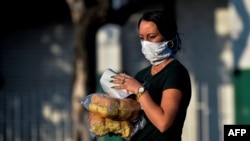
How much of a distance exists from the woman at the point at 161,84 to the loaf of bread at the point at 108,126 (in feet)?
0.23

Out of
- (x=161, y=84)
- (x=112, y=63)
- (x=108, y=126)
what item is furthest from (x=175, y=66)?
(x=112, y=63)

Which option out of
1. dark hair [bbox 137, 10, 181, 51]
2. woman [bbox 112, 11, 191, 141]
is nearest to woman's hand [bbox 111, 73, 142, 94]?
woman [bbox 112, 11, 191, 141]

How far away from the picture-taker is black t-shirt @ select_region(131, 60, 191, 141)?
3953mm

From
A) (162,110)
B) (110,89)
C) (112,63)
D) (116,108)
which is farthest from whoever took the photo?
(112,63)

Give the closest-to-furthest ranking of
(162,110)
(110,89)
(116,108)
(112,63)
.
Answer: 1. (162,110)
2. (116,108)
3. (110,89)
4. (112,63)

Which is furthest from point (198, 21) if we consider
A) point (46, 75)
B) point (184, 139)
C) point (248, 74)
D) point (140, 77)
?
point (140, 77)

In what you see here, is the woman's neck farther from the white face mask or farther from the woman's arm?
the woman's arm

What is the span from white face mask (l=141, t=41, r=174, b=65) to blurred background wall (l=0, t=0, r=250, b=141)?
9.20 metres

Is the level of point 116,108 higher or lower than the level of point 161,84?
lower

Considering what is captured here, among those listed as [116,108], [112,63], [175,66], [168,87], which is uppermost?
[112,63]

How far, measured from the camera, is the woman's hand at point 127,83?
157 inches

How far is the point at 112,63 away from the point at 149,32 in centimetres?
1004

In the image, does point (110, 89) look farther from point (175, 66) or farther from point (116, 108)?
point (175, 66)

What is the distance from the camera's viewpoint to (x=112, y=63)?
14102mm
